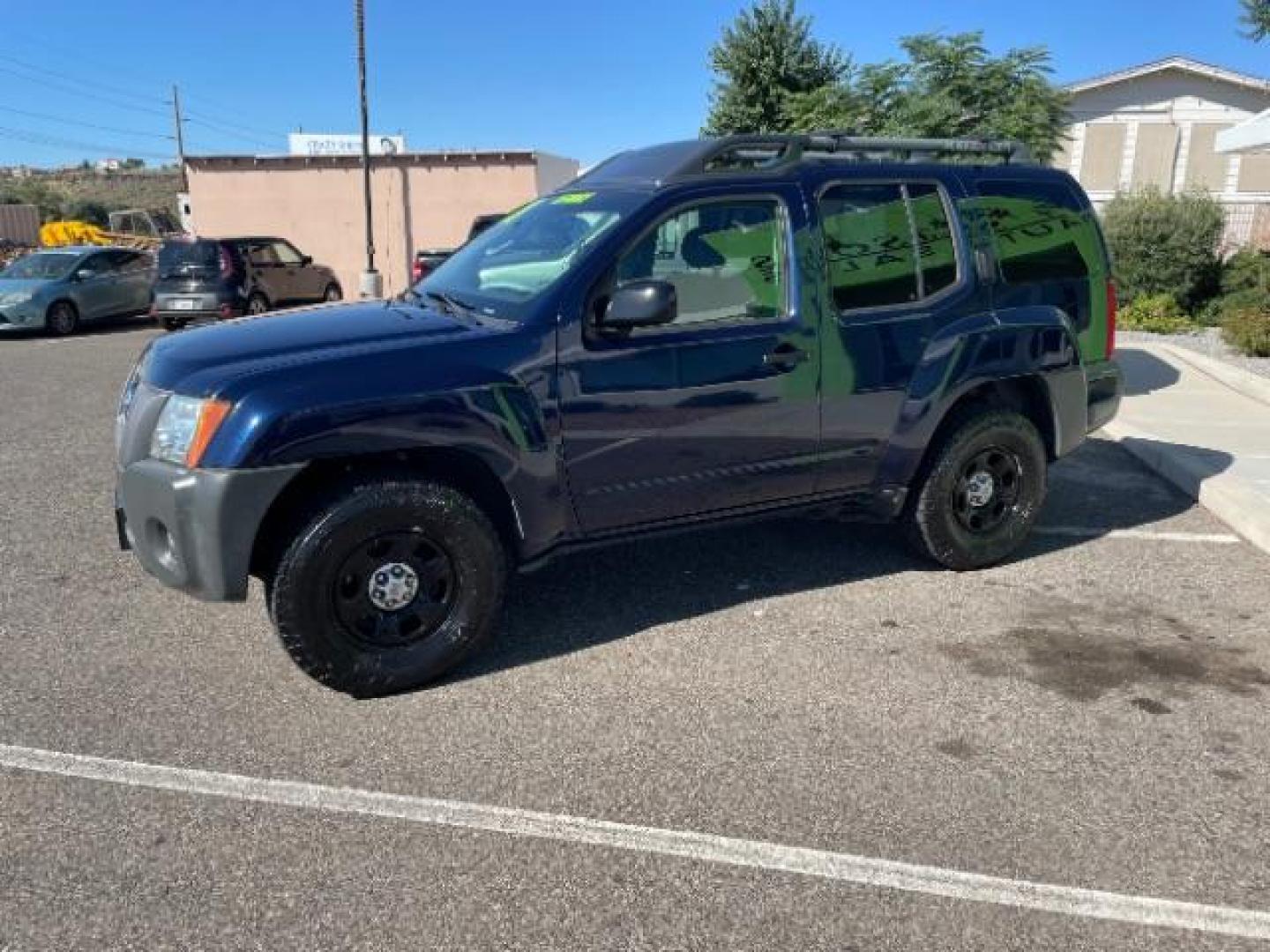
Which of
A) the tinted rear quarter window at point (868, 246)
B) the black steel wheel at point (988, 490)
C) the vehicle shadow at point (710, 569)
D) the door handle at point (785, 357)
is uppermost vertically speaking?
the tinted rear quarter window at point (868, 246)

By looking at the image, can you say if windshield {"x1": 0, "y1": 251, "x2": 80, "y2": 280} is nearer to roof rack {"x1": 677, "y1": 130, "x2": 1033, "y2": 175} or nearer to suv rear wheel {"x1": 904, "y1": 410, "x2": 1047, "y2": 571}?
roof rack {"x1": 677, "y1": 130, "x2": 1033, "y2": 175}

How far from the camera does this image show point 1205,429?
7805 millimetres

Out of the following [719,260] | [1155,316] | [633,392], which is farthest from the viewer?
[1155,316]

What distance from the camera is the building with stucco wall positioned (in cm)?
2653

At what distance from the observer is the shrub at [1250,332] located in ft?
36.0

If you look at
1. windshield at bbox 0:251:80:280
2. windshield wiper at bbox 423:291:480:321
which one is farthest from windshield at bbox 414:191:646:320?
windshield at bbox 0:251:80:280

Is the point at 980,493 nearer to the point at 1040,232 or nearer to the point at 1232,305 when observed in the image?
the point at 1040,232

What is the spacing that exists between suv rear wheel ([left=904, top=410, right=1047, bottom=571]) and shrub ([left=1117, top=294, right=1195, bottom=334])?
9.74 m

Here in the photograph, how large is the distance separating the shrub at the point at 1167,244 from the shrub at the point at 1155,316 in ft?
0.89

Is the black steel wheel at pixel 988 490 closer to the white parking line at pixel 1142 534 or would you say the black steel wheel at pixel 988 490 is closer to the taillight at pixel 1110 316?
the white parking line at pixel 1142 534

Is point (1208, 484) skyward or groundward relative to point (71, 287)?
groundward

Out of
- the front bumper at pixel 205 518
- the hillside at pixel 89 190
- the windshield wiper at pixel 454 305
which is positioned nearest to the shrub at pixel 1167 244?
the windshield wiper at pixel 454 305

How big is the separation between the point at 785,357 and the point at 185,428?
2295 mm

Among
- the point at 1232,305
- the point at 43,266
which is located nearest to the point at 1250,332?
the point at 1232,305
